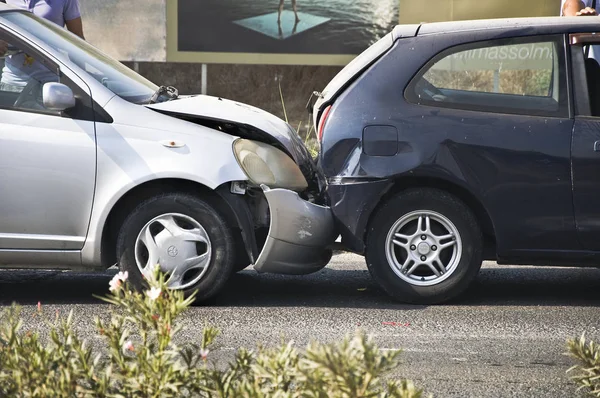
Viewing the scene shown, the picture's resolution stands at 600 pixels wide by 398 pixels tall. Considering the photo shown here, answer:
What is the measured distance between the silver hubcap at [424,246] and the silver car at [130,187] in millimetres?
460

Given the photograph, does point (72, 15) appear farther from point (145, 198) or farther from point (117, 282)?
point (117, 282)

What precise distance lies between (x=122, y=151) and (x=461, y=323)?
219 cm

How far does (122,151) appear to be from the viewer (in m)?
6.42

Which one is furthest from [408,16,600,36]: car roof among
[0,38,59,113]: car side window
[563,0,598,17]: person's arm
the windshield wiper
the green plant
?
the green plant

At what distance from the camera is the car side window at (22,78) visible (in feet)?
21.3

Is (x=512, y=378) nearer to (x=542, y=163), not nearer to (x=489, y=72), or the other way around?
(x=542, y=163)

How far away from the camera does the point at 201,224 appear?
6457mm

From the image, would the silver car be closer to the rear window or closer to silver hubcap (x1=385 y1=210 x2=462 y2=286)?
silver hubcap (x1=385 y1=210 x2=462 y2=286)

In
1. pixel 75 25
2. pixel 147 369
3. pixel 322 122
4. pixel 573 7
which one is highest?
pixel 573 7

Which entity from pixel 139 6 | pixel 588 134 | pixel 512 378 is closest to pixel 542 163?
pixel 588 134

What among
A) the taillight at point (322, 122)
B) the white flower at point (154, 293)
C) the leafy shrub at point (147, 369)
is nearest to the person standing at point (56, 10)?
the taillight at point (322, 122)

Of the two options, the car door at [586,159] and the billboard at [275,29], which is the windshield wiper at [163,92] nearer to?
the car door at [586,159]

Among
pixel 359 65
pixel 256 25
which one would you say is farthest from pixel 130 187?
pixel 256 25

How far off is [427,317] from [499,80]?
1.51 metres
